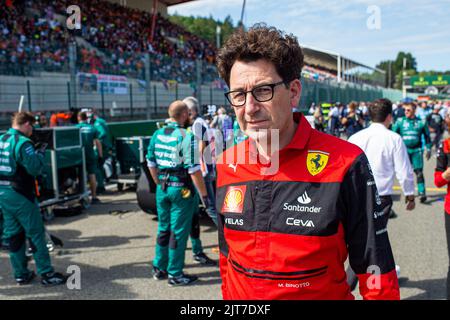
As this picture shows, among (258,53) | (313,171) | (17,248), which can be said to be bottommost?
(17,248)

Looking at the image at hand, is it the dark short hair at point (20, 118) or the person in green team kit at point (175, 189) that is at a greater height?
the dark short hair at point (20, 118)

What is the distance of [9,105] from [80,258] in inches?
266

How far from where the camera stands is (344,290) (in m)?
1.63

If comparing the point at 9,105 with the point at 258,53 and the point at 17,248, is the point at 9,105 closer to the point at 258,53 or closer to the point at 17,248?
the point at 17,248

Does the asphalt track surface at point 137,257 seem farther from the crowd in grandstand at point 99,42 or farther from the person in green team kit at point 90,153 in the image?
the crowd in grandstand at point 99,42

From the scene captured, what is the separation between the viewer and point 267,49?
156cm

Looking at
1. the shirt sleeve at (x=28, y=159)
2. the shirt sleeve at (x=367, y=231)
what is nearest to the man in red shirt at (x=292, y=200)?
the shirt sleeve at (x=367, y=231)

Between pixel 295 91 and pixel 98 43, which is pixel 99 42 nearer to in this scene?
pixel 98 43

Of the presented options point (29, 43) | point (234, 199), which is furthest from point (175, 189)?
point (29, 43)

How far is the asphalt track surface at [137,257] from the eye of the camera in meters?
4.28

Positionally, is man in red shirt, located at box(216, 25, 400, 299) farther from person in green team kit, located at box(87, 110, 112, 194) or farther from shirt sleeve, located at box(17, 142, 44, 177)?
person in green team kit, located at box(87, 110, 112, 194)

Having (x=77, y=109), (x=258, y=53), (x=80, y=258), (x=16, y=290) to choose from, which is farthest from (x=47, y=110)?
(x=258, y=53)

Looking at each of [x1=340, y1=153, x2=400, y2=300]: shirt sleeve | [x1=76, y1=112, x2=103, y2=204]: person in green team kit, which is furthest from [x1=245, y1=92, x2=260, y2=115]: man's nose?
[x1=76, y1=112, x2=103, y2=204]: person in green team kit

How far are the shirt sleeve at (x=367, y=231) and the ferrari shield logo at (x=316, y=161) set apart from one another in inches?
4.0
